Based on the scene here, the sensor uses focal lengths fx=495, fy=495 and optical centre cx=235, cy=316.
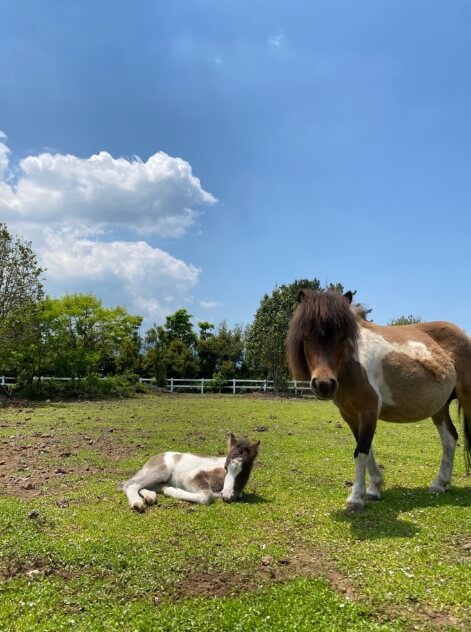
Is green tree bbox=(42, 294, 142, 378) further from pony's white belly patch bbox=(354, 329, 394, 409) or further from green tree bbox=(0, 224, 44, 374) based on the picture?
pony's white belly patch bbox=(354, 329, 394, 409)

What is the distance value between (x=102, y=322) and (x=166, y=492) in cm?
2858

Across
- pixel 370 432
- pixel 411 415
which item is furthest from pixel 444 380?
pixel 370 432

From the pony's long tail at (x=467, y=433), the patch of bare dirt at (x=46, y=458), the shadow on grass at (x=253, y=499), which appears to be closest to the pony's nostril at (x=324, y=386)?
the shadow on grass at (x=253, y=499)

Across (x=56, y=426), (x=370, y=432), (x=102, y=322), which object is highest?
(x=102, y=322)

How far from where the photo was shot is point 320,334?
20.0 ft

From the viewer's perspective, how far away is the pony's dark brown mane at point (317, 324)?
20.1 feet

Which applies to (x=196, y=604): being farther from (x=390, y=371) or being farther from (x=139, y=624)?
(x=390, y=371)

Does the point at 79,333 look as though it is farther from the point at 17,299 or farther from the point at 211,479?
the point at 211,479

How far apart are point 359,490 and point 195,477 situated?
2500 mm

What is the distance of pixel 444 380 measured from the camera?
24.6 ft

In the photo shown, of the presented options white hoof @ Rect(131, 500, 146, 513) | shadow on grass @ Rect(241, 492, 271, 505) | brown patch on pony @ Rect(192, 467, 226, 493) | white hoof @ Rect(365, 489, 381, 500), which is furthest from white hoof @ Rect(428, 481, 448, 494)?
white hoof @ Rect(131, 500, 146, 513)

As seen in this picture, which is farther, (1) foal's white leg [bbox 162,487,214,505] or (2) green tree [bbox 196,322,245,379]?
(2) green tree [bbox 196,322,245,379]

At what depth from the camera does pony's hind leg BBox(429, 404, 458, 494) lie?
25.3 ft

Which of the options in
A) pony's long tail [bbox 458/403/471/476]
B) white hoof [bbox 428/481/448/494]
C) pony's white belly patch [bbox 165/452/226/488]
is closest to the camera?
white hoof [bbox 428/481/448/494]
